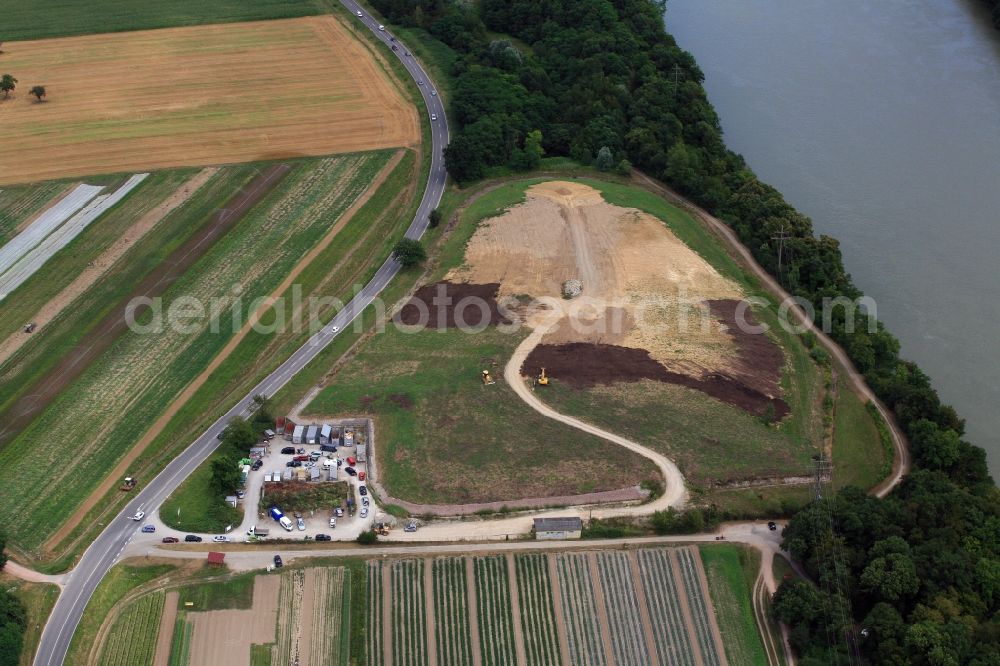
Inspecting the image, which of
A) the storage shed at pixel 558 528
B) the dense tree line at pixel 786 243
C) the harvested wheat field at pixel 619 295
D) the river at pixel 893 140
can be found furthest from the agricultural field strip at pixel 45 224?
the river at pixel 893 140

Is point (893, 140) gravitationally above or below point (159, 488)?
above

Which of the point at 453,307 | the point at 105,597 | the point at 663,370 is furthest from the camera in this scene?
the point at 453,307

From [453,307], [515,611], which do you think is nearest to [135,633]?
[515,611]

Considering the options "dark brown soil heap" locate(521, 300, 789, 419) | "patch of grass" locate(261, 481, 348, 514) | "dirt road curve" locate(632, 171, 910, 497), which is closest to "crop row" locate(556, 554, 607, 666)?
"dark brown soil heap" locate(521, 300, 789, 419)

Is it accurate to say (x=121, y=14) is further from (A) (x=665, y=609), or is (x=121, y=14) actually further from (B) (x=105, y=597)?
(A) (x=665, y=609)

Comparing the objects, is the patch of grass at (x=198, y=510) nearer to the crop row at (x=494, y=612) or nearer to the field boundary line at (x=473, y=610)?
the field boundary line at (x=473, y=610)

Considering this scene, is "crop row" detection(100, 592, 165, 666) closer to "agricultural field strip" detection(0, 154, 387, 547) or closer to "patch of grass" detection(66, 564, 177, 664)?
"patch of grass" detection(66, 564, 177, 664)

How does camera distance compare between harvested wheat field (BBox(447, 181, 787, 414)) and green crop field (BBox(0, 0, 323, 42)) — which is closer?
harvested wheat field (BBox(447, 181, 787, 414))

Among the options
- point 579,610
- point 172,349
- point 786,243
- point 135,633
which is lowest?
point 135,633
